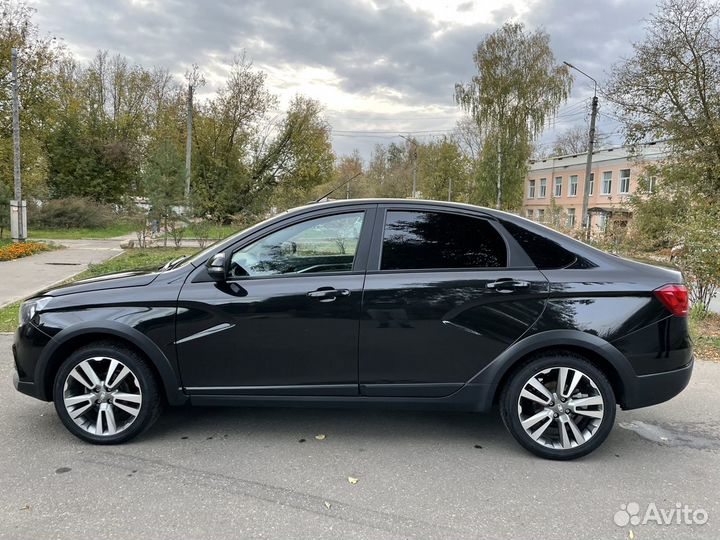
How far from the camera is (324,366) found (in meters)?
3.18

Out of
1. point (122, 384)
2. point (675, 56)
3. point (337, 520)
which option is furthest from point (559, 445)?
point (675, 56)

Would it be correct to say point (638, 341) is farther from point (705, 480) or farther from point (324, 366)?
point (324, 366)

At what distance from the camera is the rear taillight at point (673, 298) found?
10.3ft

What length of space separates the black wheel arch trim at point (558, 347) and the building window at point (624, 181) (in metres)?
41.2

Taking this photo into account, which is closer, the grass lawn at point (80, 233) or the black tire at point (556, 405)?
the black tire at point (556, 405)

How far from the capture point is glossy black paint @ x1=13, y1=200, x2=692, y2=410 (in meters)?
3.12

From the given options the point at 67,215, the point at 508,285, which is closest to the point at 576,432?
the point at 508,285

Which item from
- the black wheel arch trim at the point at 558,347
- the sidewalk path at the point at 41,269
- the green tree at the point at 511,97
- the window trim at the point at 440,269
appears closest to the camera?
the black wheel arch trim at the point at 558,347

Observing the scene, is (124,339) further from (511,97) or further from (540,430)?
(511,97)

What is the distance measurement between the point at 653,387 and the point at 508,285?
1131 millimetres

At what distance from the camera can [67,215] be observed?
2722 centimetres

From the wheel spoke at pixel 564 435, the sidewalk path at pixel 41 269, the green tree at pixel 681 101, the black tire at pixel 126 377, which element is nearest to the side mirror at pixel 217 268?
the black tire at pixel 126 377

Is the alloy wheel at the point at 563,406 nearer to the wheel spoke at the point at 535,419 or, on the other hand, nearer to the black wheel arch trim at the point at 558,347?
the wheel spoke at the point at 535,419

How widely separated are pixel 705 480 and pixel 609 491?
2.17 feet
